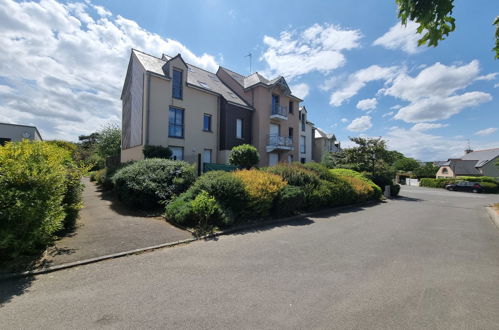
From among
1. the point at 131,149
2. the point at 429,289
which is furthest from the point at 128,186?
the point at 131,149

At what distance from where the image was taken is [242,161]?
14344 millimetres

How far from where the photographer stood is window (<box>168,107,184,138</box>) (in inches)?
642

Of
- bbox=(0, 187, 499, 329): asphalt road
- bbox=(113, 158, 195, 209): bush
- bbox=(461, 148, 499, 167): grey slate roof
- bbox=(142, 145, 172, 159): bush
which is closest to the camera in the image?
bbox=(0, 187, 499, 329): asphalt road

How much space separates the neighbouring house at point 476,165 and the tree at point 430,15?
59461mm

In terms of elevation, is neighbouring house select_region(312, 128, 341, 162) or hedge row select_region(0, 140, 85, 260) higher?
neighbouring house select_region(312, 128, 341, 162)

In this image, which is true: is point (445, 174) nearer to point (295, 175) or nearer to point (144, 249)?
point (295, 175)

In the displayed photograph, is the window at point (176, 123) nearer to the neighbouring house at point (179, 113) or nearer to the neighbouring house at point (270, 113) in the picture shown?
the neighbouring house at point (179, 113)

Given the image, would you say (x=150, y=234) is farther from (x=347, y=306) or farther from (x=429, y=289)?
(x=429, y=289)

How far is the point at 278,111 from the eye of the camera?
2202 cm

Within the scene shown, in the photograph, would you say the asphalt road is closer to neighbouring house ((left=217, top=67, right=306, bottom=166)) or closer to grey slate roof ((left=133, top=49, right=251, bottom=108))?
grey slate roof ((left=133, top=49, right=251, bottom=108))

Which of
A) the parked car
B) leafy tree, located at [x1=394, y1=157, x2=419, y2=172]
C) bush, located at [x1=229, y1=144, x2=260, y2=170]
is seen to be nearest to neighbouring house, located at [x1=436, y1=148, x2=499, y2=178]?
leafy tree, located at [x1=394, y1=157, x2=419, y2=172]

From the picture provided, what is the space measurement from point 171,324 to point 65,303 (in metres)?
1.62

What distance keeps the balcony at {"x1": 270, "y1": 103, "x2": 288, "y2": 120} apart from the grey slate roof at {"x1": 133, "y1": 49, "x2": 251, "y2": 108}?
2.48 metres

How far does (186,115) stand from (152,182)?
9582 millimetres
